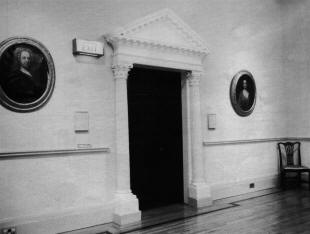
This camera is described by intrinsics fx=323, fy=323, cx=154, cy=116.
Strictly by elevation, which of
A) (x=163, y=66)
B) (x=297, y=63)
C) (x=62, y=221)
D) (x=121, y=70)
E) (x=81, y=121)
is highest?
(x=297, y=63)

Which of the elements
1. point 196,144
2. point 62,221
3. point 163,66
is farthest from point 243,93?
point 62,221

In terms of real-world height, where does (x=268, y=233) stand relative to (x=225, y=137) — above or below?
below

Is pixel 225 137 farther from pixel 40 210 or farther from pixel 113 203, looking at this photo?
pixel 40 210

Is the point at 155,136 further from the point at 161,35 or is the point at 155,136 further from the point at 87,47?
the point at 87,47

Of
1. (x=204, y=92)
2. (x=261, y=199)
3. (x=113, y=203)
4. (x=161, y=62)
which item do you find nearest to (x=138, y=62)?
(x=161, y=62)

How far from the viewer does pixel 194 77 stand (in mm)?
5469

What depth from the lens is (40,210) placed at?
4.02 metres

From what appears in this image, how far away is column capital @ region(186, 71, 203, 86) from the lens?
5.46 meters

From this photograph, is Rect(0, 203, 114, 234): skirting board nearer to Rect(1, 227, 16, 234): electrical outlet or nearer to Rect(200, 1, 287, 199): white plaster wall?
Rect(1, 227, 16, 234): electrical outlet

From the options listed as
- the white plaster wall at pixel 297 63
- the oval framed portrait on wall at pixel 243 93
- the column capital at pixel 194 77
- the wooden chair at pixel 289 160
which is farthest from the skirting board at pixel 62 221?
the white plaster wall at pixel 297 63

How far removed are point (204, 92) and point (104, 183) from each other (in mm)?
2437

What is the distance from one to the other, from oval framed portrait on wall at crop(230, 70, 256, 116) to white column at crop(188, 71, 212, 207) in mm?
1000

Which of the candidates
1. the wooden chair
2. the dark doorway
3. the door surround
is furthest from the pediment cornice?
the wooden chair

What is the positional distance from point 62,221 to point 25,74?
1.92 meters
